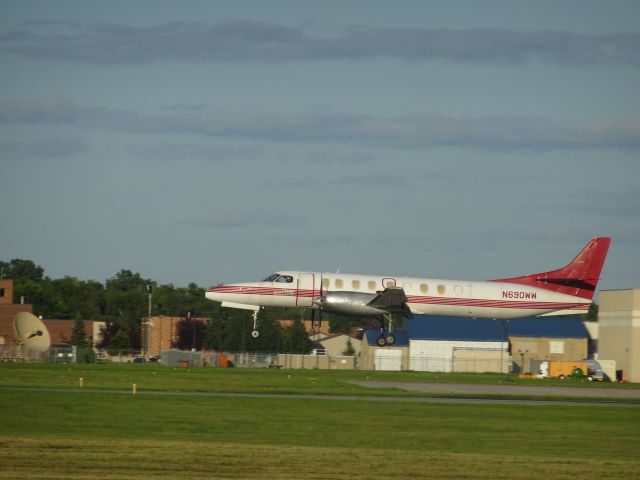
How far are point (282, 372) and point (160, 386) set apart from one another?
15130mm

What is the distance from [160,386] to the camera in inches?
1809

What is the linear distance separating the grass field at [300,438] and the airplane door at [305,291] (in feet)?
50.6

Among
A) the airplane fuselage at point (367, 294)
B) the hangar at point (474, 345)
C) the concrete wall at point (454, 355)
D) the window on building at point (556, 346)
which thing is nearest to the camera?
the airplane fuselage at point (367, 294)

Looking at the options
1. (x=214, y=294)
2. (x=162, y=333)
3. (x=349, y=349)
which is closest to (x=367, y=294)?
(x=214, y=294)

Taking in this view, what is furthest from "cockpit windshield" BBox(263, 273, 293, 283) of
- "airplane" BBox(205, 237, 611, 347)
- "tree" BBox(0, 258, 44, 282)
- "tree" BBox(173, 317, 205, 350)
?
"tree" BBox(0, 258, 44, 282)

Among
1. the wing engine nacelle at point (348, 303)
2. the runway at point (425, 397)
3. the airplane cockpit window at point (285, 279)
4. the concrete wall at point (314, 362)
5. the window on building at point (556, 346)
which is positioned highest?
the airplane cockpit window at point (285, 279)

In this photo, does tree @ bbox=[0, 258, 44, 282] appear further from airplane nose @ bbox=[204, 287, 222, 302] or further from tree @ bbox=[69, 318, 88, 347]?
airplane nose @ bbox=[204, 287, 222, 302]

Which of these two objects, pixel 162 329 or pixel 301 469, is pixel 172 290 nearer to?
pixel 162 329

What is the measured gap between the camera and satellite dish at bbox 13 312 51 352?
232ft

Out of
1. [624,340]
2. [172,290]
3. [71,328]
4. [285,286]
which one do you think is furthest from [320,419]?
[172,290]

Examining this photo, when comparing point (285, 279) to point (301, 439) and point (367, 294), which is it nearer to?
point (367, 294)

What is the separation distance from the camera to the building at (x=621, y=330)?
2835 inches

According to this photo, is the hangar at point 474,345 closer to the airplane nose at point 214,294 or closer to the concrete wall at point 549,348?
the concrete wall at point 549,348

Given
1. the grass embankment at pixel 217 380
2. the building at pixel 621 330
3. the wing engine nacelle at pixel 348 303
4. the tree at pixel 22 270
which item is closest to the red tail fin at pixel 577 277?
the grass embankment at pixel 217 380
